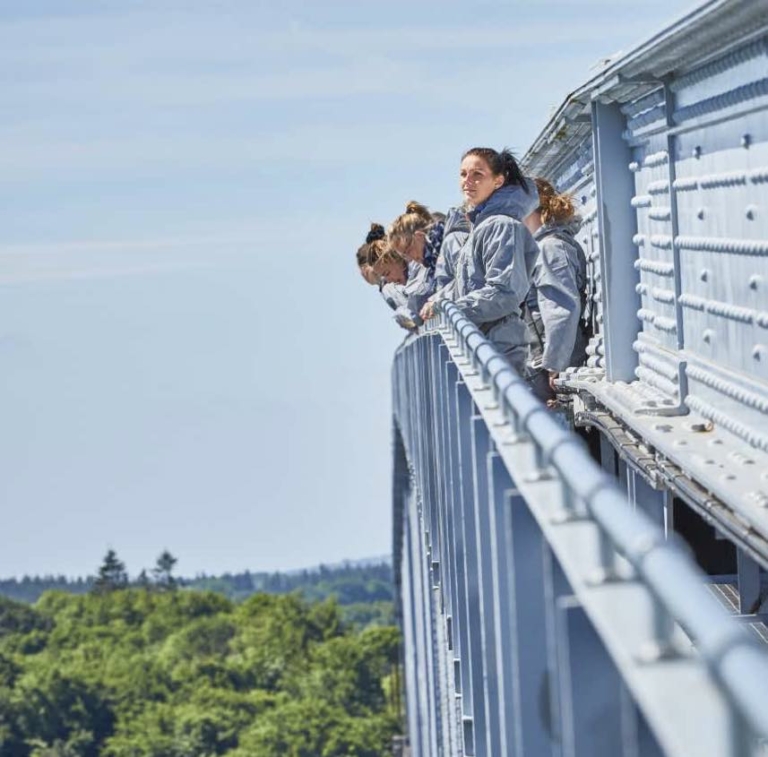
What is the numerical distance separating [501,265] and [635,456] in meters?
1.04

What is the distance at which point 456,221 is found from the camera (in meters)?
12.0

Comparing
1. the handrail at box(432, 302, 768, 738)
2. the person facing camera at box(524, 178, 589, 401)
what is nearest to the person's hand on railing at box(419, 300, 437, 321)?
the person facing camera at box(524, 178, 589, 401)

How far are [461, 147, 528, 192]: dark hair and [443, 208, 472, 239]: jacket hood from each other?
184cm

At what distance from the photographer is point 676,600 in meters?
2.90

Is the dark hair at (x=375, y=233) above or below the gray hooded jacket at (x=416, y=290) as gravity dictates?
above

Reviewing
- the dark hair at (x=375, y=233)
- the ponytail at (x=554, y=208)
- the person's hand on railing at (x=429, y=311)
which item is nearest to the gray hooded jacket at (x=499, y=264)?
the person's hand on railing at (x=429, y=311)

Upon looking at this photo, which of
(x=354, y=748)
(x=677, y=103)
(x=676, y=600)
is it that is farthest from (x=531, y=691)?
(x=354, y=748)

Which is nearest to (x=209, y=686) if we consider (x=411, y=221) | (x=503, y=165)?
(x=411, y=221)

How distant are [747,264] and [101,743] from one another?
140 meters

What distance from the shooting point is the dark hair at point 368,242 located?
16356 mm

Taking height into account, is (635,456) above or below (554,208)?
below

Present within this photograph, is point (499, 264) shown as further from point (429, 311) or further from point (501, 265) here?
point (429, 311)

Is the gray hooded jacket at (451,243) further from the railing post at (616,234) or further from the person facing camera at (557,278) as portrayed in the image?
the railing post at (616,234)

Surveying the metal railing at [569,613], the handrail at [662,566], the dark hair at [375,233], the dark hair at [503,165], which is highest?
the dark hair at [503,165]
